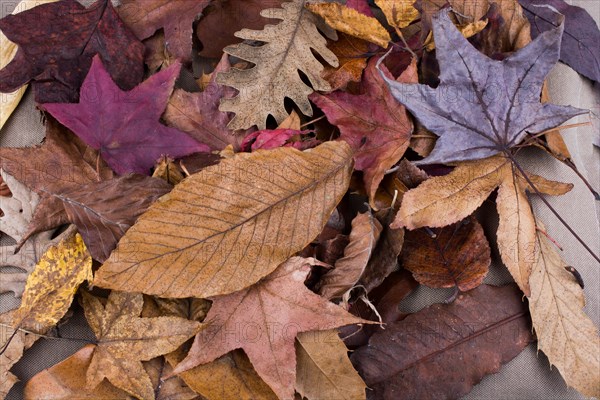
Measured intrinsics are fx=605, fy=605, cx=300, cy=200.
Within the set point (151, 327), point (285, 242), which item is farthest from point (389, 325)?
point (151, 327)

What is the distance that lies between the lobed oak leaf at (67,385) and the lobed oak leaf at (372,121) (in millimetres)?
390

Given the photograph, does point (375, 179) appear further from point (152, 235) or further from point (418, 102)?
point (152, 235)

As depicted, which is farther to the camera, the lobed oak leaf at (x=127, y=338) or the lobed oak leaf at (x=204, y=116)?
the lobed oak leaf at (x=204, y=116)

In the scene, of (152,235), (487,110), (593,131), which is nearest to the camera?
(152,235)

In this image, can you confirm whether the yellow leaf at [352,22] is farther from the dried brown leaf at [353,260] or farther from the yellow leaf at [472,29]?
the dried brown leaf at [353,260]

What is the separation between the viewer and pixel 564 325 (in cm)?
75

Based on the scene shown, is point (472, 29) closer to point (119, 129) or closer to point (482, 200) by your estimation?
point (482, 200)

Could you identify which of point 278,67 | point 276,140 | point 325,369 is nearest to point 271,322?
point 325,369

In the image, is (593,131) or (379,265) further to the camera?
(593,131)

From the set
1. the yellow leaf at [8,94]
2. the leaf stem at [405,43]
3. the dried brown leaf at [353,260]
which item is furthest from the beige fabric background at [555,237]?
the leaf stem at [405,43]

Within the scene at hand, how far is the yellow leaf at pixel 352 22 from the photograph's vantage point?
778 millimetres

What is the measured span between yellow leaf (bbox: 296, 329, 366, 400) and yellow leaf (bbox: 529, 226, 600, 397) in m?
0.24

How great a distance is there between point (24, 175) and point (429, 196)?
49 centimetres

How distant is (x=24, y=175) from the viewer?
2.44 ft
